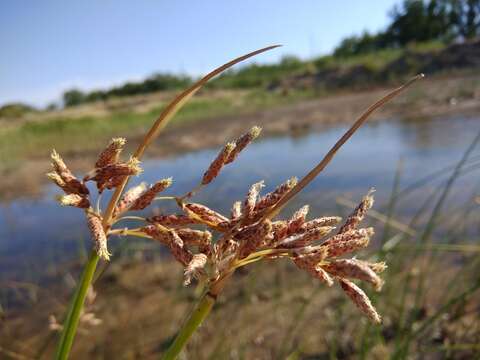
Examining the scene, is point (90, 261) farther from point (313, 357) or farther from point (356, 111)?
point (356, 111)

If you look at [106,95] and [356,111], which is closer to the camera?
[356,111]

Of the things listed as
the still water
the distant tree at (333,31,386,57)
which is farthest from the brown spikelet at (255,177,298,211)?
the distant tree at (333,31,386,57)

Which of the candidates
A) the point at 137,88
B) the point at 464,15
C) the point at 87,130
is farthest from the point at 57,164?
the point at 137,88

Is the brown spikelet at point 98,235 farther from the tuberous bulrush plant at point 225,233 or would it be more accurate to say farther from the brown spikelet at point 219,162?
the brown spikelet at point 219,162

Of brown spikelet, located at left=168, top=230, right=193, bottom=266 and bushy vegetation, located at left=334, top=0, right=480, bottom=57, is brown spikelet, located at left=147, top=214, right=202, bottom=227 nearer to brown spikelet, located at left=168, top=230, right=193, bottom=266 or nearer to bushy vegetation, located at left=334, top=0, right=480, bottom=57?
brown spikelet, located at left=168, top=230, right=193, bottom=266

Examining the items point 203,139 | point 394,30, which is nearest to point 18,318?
point 203,139

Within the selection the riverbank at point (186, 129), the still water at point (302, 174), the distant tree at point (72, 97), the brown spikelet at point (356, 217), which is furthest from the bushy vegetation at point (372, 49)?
the brown spikelet at point (356, 217)
